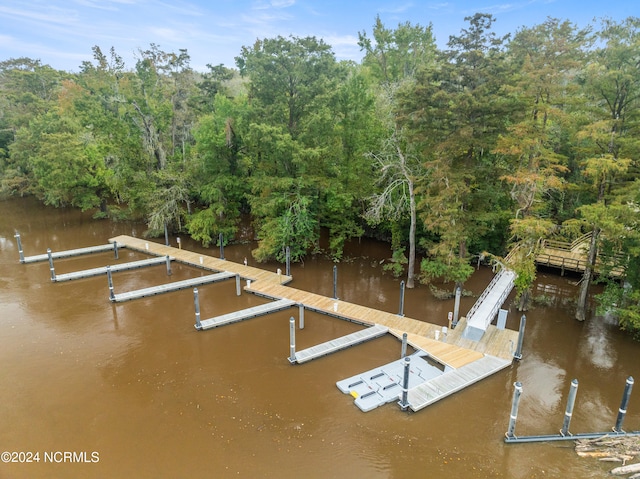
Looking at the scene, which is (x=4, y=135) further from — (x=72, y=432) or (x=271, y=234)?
(x=72, y=432)

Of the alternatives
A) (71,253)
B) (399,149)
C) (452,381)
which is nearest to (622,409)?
(452,381)

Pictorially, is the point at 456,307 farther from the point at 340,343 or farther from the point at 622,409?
the point at 622,409

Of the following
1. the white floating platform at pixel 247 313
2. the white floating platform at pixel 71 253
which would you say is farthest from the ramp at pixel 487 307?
the white floating platform at pixel 71 253

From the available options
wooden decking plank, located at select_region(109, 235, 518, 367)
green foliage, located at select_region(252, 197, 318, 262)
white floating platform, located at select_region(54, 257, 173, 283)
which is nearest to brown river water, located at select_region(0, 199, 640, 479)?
wooden decking plank, located at select_region(109, 235, 518, 367)

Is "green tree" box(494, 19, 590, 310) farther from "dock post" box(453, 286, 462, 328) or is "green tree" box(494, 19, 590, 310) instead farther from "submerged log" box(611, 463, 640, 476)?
"submerged log" box(611, 463, 640, 476)

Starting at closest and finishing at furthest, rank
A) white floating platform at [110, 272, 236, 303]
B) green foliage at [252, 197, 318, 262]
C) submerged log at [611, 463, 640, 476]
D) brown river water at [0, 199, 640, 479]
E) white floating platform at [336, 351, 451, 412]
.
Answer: submerged log at [611, 463, 640, 476], brown river water at [0, 199, 640, 479], white floating platform at [336, 351, 451, 412], white floating platform at [110, 272, 236, 303], green foliage at [252, 197, 318, 262]

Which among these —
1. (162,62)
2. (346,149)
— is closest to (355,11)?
(162,62)

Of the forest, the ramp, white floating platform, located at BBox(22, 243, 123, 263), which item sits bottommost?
white floating platform, located at BBox(22, 243, 123, 263)

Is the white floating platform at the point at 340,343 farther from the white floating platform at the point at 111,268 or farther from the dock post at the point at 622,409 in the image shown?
the white floating platform at the point at 111,268
